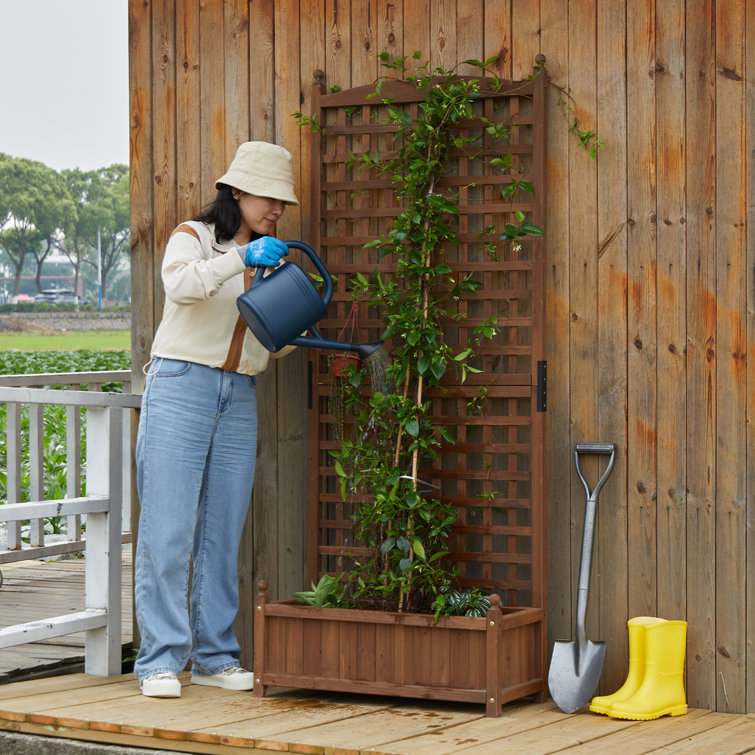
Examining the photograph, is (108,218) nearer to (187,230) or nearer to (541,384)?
(187,230)

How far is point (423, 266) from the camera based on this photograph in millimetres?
3279

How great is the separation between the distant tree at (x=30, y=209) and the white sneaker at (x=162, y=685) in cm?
4343

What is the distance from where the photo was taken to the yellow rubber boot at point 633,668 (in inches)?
121

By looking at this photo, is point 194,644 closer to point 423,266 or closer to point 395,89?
point 423,266

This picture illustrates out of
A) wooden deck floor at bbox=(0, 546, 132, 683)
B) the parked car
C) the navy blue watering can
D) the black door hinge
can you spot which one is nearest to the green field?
the parked car

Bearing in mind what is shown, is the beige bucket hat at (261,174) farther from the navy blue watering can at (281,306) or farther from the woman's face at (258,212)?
the navy blue watering can at (281,306)

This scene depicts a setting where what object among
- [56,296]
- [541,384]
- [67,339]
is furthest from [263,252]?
[56,296]

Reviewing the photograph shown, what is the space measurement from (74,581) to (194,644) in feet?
5.72

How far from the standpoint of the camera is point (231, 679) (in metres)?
3.36

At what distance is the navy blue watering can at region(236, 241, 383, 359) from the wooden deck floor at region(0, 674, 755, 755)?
102 centimetres

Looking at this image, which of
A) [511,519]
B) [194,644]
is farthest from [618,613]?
[194,644]

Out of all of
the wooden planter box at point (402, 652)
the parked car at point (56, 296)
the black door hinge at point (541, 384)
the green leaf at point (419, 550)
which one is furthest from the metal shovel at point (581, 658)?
the parked car at point (56, 296)

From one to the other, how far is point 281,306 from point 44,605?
79.0 inches

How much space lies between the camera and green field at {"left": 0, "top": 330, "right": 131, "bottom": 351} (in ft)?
119
